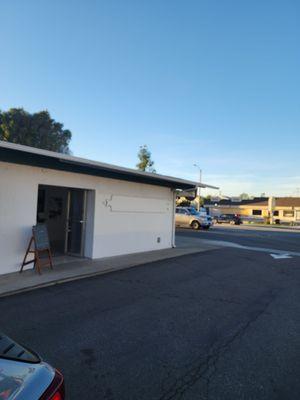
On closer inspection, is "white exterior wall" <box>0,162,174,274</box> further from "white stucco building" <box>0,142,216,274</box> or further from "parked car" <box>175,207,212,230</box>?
"parked car" <box>175,207,212,230</box>

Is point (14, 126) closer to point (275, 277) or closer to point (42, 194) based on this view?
point (42, 194)

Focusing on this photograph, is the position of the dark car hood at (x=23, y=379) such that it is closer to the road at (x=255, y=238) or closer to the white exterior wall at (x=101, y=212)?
the white exterior wall at (x=101, y=212)

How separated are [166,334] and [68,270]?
4.69m

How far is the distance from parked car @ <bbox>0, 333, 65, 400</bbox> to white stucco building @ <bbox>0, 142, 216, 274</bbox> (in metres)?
6.16

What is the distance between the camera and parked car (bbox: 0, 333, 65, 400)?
1.57 meters

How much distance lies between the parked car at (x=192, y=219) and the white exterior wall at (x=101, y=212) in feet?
45.4

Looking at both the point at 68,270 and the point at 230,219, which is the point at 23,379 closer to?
the point at 68,270

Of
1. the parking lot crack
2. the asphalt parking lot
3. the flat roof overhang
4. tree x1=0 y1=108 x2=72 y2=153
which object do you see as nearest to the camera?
the parking lot crack

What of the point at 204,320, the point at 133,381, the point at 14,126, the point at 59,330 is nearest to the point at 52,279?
the point at 59,330

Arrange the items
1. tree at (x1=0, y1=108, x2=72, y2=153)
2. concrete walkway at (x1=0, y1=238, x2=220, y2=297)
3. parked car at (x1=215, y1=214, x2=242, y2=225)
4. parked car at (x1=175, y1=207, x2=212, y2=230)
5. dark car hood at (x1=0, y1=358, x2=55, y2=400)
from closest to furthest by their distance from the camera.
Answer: dark car hood at (x1=0, y1=358, x2=55, y2=400)
concrete walkway at (x1=0, y1=238, x2=220, y2=297)
parked car at (x1=175, y1=207, x2=212, y2=230)
tree at (x1=0, y1=108, x2=72, y2=153)
parked car at (x1=215, y1=214, x2=242, y2=225)

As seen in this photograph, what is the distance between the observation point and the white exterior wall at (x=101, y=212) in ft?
27.9

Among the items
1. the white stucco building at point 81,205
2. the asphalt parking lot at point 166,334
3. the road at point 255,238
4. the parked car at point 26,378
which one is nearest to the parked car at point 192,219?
the road at point 255,238

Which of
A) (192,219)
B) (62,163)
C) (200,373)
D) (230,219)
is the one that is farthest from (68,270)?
(230,219)

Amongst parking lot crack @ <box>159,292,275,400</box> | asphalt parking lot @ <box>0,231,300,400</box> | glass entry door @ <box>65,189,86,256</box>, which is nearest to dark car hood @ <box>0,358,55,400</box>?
asphalt parking lot @ <box>0,231,300,400</box>
